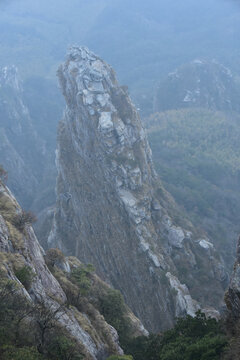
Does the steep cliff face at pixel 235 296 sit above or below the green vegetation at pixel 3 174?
below

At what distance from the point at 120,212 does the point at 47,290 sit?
50284mm

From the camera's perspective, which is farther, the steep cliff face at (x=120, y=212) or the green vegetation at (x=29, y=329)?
the steep cliff face at (x=120, y=212)

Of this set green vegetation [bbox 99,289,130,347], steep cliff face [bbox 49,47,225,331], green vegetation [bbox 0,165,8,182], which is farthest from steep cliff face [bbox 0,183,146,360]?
steep cliff face [bbox 49,47,225,331]

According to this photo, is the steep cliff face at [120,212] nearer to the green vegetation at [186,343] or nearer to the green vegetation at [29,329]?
the green vegetation at [186,343]

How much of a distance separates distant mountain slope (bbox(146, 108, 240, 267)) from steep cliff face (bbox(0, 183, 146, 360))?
6519 centimetres

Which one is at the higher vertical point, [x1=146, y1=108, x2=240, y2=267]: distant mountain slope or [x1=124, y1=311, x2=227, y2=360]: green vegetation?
[x1=124, y1=311, x2=227, y2=360]: green vegetation

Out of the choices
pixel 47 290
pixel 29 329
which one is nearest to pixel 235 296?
pixel 29 329

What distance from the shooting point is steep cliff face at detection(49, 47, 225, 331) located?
74.6m

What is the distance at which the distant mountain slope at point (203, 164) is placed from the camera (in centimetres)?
11675

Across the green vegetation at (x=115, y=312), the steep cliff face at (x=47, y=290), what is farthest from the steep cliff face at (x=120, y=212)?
the steep cliff face at (x=47, y=290)

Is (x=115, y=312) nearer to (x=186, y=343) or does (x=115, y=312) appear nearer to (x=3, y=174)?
(x=186, y=343)

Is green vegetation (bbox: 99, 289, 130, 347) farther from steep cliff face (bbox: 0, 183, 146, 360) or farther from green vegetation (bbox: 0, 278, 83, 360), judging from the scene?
green vegetation (bbox: 0, 278, 83, 360)

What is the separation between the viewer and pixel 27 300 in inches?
1056

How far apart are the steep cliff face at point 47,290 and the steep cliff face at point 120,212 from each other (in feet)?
108
